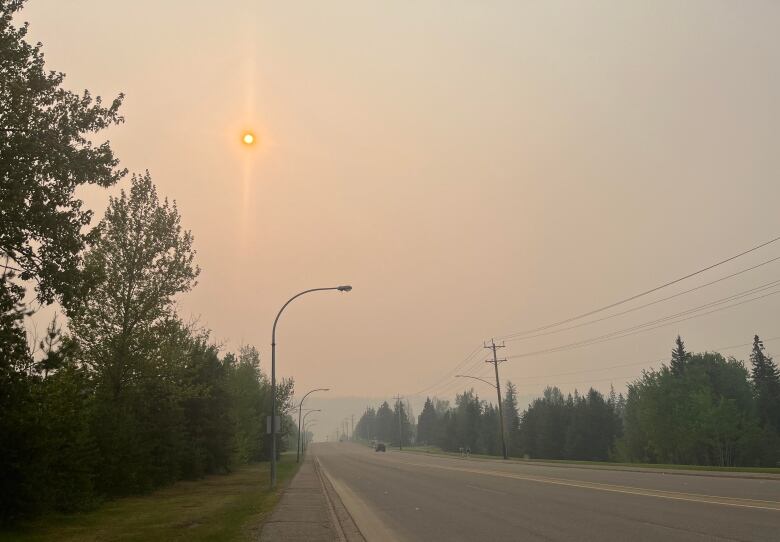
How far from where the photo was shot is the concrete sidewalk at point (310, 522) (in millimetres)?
12945

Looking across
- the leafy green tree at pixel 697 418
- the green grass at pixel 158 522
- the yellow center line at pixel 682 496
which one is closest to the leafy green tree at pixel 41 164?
the green grass at pixel 158 522

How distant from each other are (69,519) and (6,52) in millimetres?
14691

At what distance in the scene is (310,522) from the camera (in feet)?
50.4

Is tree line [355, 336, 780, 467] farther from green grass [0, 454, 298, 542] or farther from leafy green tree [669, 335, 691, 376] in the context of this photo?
green grass [0, 454, 298, 542]

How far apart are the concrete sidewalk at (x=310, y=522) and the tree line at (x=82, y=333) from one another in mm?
7638

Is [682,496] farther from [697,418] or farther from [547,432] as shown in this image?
[547,432]

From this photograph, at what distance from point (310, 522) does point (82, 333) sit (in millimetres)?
19602

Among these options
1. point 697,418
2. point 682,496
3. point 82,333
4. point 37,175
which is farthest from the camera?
point 697,418

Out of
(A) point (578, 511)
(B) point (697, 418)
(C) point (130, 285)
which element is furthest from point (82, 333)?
(B) point (697, 418)

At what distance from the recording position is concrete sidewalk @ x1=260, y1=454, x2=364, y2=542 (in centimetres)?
1295

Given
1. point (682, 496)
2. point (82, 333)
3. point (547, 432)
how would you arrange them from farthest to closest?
point (547, 432) → point (82, 333) → point (682, 496)

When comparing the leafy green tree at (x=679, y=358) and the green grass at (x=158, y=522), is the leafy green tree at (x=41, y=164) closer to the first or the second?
the green grass at (x=158, y=522)

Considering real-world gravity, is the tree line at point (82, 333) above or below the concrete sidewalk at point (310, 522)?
above

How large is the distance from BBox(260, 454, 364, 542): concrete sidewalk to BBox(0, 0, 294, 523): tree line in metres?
7.64
